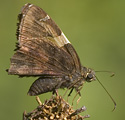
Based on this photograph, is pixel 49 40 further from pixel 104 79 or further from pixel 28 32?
pixel 104 79

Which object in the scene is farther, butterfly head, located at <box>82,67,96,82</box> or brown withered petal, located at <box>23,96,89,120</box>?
butterfly head, located at <box>82,67,96,82</box>

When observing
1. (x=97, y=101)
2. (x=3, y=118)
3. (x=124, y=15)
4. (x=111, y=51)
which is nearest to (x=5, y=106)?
(x=3, y=118)

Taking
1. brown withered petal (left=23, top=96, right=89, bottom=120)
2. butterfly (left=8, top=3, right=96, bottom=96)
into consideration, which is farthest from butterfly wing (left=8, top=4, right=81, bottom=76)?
brown withered petal (left=23, top=96, right=89, bottom=120)

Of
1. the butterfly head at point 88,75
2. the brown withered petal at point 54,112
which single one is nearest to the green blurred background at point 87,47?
the butterfly head at point 88,75

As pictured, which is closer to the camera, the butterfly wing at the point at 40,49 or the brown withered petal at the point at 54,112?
the brown withered petal at the point at 54,112

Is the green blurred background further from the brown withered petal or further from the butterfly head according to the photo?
the brown withered petal

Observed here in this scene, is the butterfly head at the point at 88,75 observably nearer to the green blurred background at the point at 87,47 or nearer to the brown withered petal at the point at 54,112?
the brown withered petal at the point at 54,112
